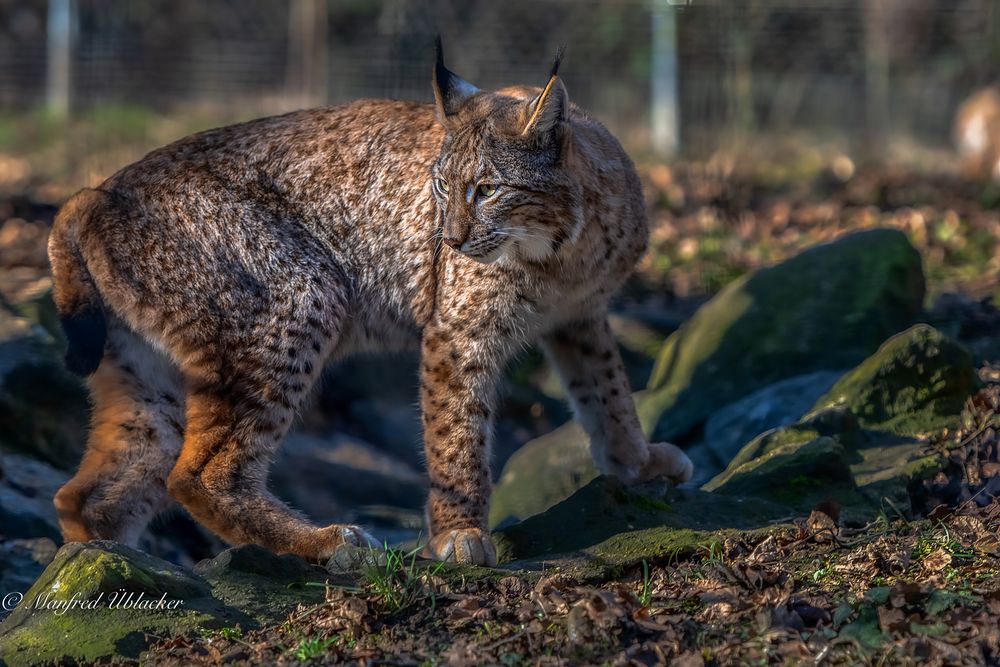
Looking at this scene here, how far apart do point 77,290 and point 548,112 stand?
2.04 meters

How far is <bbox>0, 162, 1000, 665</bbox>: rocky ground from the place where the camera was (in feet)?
12.6

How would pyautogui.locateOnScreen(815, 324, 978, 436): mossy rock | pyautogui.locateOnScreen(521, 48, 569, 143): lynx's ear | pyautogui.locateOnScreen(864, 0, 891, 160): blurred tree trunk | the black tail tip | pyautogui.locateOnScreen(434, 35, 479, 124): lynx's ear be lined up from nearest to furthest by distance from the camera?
1. pyautogui.locateOnScreen(521, 48, 569, 143): lynx's ear
2. the black tail tip
3. pyautogui.locateOnScreen(434, 35, 479, 124): lynx's ear
4. pyautogui.locateOnScreen(815, 324, 978, 436): mossy rock
5. pyautogui.locateOnScreen(864, 0, 891, 160): blurred tree trunk

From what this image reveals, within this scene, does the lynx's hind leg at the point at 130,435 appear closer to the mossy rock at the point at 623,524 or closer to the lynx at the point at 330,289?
the lynx at the point at 330,289

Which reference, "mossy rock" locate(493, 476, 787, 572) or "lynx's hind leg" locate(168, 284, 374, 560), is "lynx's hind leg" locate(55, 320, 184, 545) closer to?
"lynx's hind leg" locate(168, 284, 374, 560)

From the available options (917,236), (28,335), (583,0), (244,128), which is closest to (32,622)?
(244,128)

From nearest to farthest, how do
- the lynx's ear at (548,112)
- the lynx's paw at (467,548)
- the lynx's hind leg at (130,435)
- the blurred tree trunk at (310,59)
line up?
the lynx's paw at (467,548)
the lynx's ear at (548,112)
the lynx's hind leg at (130,435)
the blurred tree trunk at (310,59)

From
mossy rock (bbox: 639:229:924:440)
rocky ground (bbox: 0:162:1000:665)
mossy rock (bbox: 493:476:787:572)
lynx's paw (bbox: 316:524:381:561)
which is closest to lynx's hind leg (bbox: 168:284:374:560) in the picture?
lynx's paw (bbox: 316:524:381:561)

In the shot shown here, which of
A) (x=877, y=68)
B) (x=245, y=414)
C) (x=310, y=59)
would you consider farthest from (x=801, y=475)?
(x=877, y=68)

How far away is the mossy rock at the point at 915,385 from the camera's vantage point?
6.04 m

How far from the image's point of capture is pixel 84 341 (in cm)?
534

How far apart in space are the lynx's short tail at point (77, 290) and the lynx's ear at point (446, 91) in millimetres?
1488

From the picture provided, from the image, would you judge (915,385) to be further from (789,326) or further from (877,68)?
(877,68)

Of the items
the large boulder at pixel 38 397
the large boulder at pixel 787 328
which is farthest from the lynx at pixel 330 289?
the large boulder at pixel 38 397

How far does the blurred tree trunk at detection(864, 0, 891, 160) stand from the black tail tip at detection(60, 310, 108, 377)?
12.3 m
